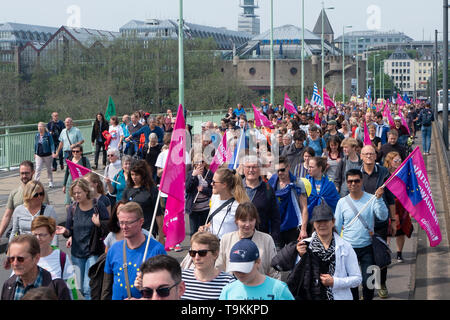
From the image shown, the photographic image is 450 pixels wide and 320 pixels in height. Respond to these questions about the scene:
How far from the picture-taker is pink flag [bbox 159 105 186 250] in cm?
714

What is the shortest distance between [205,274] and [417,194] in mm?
4612

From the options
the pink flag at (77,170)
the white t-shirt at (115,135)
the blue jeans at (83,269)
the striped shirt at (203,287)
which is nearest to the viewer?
the striped shirt at (203,287)

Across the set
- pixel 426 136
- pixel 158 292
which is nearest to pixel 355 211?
pixel 158 292

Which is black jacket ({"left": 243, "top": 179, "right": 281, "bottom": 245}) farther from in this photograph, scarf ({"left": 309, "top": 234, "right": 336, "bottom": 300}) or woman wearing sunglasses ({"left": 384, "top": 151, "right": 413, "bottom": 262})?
woman wearing sunglasses ({"left": 384, "top": 151, "right": 413, "bottom": 262})

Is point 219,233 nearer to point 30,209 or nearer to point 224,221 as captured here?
point 224,221

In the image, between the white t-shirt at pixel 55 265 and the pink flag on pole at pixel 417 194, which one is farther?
the pink flag on pole at pixel 417 194

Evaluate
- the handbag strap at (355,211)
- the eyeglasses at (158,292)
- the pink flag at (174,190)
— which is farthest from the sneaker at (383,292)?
the eyeglasses at (158,292)

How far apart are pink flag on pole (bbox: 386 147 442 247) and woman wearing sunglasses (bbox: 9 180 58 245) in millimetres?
3866

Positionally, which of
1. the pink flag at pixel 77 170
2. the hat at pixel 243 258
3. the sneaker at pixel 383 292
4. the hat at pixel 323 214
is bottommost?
the sneaker at pixel 383 292

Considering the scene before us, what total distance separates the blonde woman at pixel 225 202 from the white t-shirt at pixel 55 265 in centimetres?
163

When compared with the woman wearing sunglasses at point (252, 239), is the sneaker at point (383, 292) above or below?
below

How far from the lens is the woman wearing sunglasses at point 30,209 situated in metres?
7.79

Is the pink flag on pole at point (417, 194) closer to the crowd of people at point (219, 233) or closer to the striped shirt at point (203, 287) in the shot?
the crowd of people at point (219, 233)

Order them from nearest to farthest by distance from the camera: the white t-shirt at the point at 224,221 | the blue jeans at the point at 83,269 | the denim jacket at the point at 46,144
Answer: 1. the white t-shirt at the point at 224,221
2. the blue jeans at the point at 83,269
3. the denim jacket at the point at 46,144
